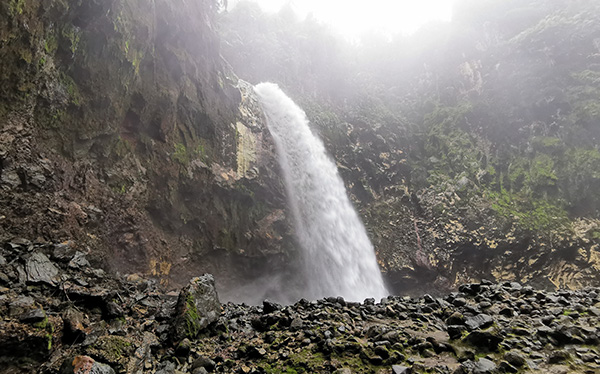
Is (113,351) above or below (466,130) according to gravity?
below

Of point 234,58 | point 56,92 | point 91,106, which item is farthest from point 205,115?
point 234,58

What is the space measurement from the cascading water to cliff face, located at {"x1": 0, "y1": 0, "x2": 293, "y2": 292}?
1301 mm

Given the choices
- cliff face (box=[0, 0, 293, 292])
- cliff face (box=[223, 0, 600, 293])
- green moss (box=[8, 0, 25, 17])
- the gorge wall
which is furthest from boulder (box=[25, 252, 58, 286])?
cliff face (box=[223, 0, 600, 293])

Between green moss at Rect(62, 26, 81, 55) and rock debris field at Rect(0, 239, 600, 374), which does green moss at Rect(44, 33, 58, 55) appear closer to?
green moss at Rect(62, 26, 81, 55)

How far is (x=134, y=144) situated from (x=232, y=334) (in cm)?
749

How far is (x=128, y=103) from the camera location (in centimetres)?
1009

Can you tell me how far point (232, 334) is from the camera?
21.4 feet

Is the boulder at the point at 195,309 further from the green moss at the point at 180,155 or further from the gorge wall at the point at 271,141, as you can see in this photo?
the green moss at the point at 180,155

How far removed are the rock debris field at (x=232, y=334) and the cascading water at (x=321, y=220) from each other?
7282 millimetres

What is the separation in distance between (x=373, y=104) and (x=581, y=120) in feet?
48.5

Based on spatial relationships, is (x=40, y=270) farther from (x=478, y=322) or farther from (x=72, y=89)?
(x=478, y=322)

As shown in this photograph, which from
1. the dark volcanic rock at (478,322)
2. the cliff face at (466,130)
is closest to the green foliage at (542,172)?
the cliff face at (466,130)

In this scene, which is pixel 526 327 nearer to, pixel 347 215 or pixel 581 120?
pixel 347 215

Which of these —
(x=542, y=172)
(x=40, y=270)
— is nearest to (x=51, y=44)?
(x=40, y=270)
